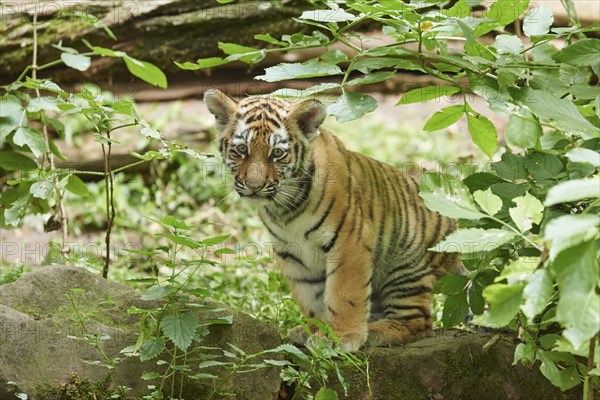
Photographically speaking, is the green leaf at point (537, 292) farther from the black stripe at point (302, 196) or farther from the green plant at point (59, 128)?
the black stripe at point (302, 196)

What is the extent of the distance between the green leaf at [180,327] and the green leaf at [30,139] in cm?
141

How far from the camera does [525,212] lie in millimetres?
2707

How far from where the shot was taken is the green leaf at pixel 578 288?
1.93 metres

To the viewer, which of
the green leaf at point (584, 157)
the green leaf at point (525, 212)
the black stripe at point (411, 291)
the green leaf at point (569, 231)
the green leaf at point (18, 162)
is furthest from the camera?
the green leaf at point (18, 162)

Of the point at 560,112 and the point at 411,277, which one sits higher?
the point at 560,112

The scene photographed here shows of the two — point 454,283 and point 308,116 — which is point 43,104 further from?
point 454,283

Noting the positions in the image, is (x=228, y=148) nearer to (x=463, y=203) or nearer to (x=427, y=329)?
(x=427, y=329)

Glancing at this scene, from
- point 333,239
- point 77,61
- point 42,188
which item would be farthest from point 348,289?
point 77,61

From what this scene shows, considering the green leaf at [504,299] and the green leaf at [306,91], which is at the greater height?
the green leaf at [306,91]

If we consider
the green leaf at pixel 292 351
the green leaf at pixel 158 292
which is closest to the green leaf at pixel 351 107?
the green leaf at pixel 292 351

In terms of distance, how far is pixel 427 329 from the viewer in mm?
4422

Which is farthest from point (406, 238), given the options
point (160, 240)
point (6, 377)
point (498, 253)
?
point (160, 240)

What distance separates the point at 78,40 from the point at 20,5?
23.9 inches

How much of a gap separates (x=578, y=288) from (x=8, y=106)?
3.04 m
